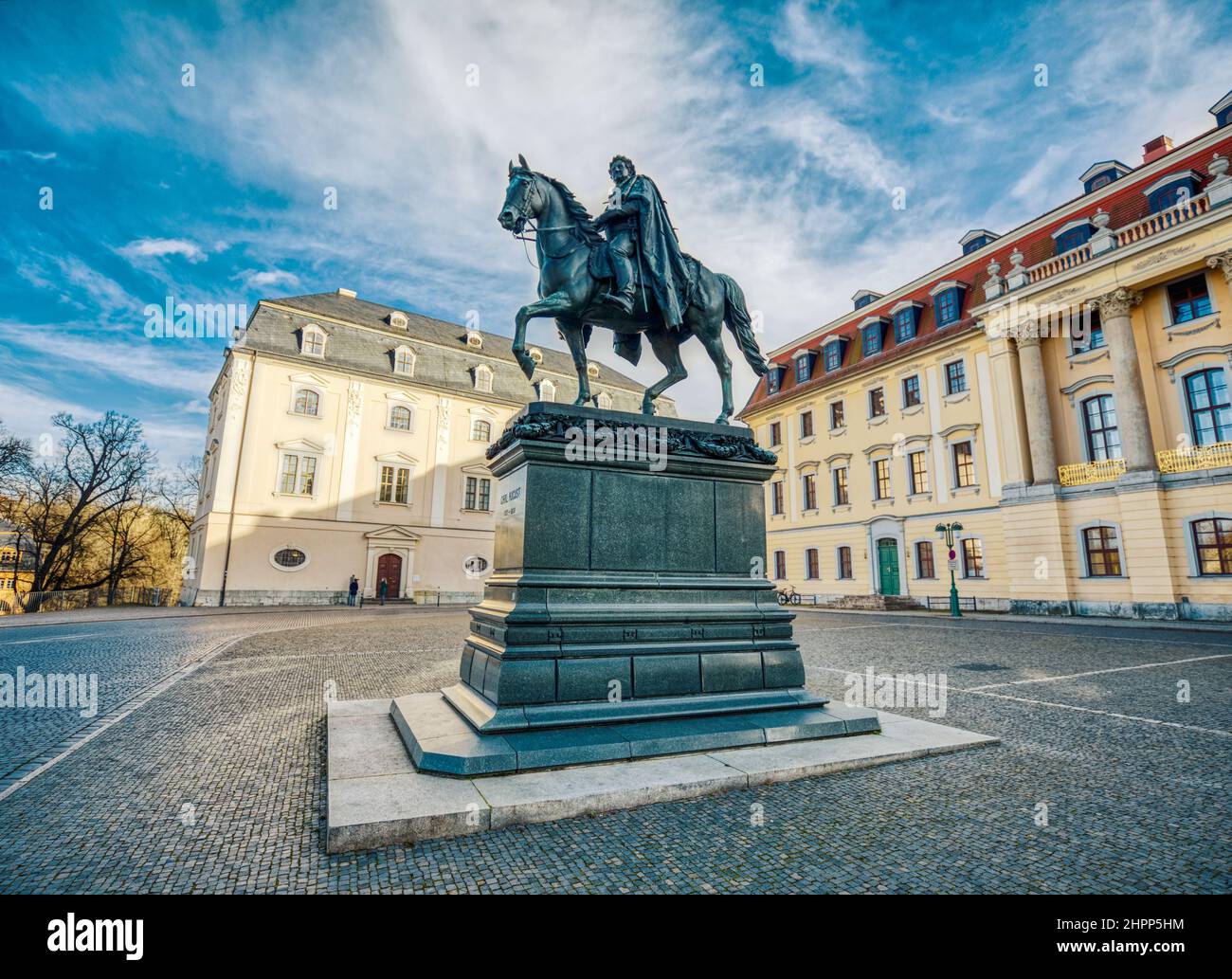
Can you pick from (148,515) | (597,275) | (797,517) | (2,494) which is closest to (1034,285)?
(797,517)

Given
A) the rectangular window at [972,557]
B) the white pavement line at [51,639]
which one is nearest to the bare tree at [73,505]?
the white pavement line at [51,639]

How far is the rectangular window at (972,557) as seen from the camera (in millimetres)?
24969

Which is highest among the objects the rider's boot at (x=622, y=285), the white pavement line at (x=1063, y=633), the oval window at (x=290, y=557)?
the rider's boot at (x=622, y=285)

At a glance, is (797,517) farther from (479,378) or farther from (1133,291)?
(479,378)

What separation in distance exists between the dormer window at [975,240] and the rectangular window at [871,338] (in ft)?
16.9

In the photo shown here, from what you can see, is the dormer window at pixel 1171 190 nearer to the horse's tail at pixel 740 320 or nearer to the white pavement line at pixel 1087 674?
the white pavement line at pixel 1087 674

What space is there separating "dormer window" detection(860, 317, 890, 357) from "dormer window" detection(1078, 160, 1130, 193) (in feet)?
30.2

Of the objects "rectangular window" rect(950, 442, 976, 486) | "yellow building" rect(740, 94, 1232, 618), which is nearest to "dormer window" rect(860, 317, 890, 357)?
"yellow building" rect(740, 94, 1232, 618)

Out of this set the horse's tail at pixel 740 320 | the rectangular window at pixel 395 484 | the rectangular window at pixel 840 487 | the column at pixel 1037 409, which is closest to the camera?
the horse's tail at pixel 740 320

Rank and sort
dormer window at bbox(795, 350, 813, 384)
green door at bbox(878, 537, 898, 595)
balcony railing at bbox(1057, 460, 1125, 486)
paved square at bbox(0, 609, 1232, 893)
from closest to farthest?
paved square at bbox(0, 609, 1232, 893), balcony railing at bbox(1057, 460, 1125, 486), green door at bbox(878, 537, 898, 595), dormer window at bbox(795, 350, 813, 384)

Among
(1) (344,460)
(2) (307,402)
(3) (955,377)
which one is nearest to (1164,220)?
(3) (955,377)

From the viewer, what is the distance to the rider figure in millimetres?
5785

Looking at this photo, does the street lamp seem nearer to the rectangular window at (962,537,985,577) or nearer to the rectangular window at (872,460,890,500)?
the rectangular window at (962,537,985,577)

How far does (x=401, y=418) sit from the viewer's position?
33781 mm
